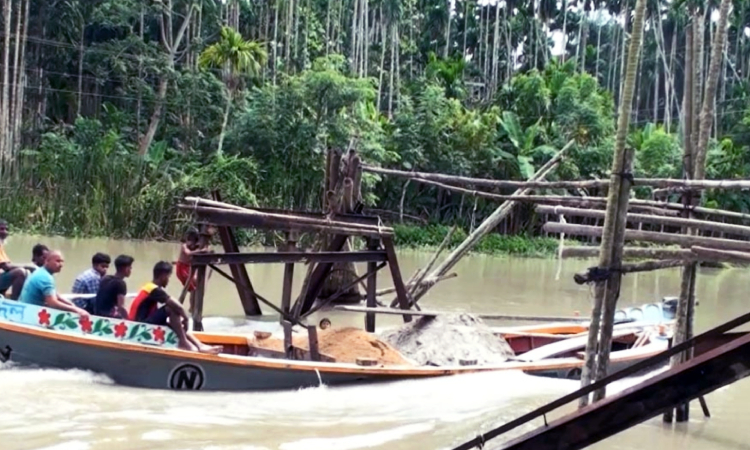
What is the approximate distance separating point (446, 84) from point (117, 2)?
39.6 feet

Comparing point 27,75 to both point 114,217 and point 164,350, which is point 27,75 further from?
point 164,350

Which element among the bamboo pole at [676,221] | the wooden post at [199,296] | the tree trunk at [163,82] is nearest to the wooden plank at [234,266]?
the wooden post at [199,296]

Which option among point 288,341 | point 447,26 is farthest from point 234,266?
point 447,26

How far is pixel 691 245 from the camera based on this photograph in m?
5.88

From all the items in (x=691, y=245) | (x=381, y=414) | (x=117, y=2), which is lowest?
(x=381, y=414)

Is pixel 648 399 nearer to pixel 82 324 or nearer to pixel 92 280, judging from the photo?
pixel 82 324

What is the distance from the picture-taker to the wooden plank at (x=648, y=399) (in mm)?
2998

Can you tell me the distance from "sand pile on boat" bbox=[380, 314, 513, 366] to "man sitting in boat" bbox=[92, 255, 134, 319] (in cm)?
272

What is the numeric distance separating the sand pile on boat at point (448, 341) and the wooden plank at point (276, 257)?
930 mm

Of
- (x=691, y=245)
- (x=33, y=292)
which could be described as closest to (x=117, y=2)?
(x=33, y=292)

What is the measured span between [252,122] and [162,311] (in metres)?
18.3

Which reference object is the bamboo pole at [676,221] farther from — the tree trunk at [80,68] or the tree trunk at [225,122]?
the tree trunk at [80,68]

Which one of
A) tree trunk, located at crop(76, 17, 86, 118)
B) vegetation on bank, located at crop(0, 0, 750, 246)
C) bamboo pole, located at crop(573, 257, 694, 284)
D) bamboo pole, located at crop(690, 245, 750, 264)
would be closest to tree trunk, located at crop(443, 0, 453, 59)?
vegetation on bank, located at crop(0, 0, 750, 246)

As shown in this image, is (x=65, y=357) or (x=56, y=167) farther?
(x=56, y=167)
